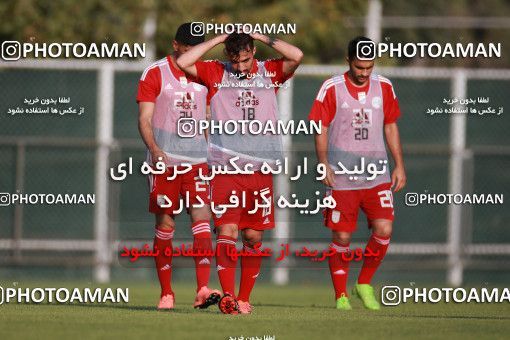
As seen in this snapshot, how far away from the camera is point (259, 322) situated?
11.0m

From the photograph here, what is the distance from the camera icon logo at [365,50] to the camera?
1241cm

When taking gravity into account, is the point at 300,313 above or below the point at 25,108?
below

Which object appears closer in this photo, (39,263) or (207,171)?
(207,171)

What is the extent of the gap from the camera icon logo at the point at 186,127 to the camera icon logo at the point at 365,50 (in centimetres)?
147

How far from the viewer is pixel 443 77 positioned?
19750 millimetres

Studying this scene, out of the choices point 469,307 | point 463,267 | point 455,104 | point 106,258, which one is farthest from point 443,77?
point 469,307

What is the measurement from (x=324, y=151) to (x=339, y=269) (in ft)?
3.79

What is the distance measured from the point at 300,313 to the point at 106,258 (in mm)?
6627

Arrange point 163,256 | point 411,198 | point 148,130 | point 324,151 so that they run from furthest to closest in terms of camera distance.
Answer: point 411,198, point 163,256, point 324,151, point 148,130

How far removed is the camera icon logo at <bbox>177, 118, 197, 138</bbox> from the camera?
12664 mm

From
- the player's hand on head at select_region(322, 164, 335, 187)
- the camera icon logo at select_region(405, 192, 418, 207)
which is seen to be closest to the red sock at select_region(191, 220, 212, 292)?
the player's hand on head at select_region(322, 164, 335, 187)

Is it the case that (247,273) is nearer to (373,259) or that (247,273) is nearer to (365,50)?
(373,259)

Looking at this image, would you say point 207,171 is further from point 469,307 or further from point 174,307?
point 469,307

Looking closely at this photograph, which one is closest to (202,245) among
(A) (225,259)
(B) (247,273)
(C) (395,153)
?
(B) (247,273)
